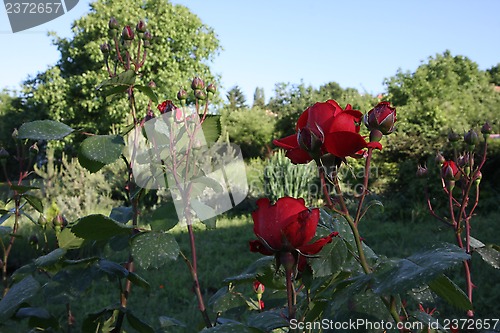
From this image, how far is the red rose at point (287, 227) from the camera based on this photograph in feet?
1.91

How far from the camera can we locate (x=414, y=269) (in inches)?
20.9

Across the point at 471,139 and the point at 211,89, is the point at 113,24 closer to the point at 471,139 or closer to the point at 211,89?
the point at 211,89

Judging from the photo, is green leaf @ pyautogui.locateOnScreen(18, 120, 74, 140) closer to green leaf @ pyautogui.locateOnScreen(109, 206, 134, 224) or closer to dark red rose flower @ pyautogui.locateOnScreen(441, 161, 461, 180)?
green leaf @ pyautogui.locateOnScreen(109, 206, 134, 224)

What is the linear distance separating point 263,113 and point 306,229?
15152 mm

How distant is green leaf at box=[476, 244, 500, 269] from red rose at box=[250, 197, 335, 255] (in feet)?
1.75

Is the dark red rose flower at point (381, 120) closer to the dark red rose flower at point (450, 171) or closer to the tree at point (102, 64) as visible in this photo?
the dark red rose flower at point (450, 171)

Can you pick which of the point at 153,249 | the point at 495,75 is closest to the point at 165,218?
the point at 153,249

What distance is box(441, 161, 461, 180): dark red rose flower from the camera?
1.10 m

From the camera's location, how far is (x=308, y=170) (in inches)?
279

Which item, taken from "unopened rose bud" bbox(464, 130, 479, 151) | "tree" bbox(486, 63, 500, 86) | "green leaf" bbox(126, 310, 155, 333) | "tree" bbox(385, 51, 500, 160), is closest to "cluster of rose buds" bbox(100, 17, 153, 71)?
"green leaf" bbox(126, 310, 155, 333)

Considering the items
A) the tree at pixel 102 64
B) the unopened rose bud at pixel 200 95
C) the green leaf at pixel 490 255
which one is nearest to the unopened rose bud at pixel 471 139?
the green leaf at pixel 490 255

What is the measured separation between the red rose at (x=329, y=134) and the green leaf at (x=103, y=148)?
0.43 meters

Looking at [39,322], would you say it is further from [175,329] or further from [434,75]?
[434,75]

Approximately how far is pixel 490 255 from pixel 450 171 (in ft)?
0.69
